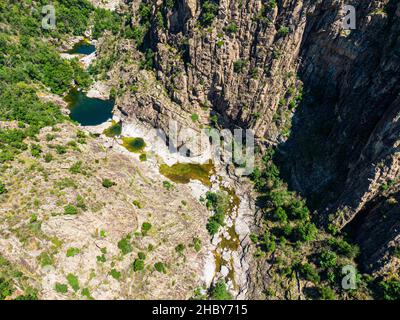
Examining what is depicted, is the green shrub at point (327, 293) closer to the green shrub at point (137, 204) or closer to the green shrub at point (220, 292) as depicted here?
the green shrub at point (220, 292)

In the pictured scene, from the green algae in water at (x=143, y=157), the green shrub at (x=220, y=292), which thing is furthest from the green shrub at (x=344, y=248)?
the green algae in water at (x=143, y=157)

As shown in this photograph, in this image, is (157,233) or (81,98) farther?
(81,98)

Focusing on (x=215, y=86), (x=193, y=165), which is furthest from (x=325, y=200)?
(x=215, y=86)

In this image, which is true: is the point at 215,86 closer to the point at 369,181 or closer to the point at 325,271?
the point at 369,181

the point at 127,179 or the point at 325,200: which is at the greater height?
the point at 325,200

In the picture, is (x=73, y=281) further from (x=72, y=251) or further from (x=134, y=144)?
(x=134, y=144)

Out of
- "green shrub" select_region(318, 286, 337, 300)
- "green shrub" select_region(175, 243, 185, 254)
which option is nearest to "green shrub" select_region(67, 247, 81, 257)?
"green shrub" select_region(175, 243, 185, 254)

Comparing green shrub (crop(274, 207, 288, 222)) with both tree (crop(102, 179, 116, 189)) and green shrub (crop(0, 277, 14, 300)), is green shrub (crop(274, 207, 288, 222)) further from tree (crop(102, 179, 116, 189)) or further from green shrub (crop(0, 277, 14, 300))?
green shrub (crop(0, 277, 14, 300))

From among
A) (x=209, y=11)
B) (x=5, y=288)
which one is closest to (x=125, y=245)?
(x=5, y=288)
